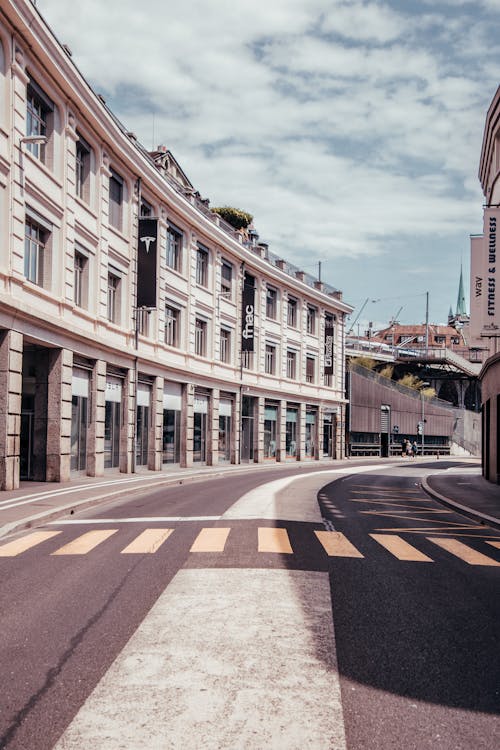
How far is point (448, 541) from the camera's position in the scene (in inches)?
531

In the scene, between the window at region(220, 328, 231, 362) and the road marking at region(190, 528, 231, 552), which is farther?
the window at region(220, 328, 231, 362)

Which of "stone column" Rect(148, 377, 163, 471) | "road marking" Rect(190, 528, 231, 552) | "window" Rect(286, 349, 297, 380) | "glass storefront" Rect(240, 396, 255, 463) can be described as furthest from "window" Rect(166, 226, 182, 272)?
"road marking" Rect(190, 528, 231, 552)

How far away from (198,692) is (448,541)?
9113 millimetres

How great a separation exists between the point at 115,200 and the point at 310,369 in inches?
1117

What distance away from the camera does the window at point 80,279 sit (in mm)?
28703

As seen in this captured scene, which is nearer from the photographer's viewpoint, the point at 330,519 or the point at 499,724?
the point at 499,724

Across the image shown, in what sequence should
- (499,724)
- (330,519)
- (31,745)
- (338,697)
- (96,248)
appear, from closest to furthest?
(31,745) → (499,724) → (338,697) → (330,519) → (96,248)

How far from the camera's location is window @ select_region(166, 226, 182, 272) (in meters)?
38.8

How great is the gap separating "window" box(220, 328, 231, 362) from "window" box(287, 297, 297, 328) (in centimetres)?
955

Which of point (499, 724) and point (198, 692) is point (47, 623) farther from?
point (499, 724)

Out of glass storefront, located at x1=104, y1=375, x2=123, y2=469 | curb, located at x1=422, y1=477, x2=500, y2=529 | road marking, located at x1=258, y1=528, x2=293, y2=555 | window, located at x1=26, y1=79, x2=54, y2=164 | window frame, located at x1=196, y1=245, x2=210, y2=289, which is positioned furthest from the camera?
window frame, located at x1=196, y1=245, x2=210, y2=289

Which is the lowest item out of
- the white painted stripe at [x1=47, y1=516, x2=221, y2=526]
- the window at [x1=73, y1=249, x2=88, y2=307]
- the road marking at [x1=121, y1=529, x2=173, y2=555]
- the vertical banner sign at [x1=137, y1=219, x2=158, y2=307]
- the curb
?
the curb

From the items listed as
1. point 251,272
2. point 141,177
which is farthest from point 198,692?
point 251,272

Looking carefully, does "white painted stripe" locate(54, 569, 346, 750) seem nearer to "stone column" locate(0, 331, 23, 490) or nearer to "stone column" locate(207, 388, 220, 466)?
"stone column" locate(0, 331, 23, 490)
